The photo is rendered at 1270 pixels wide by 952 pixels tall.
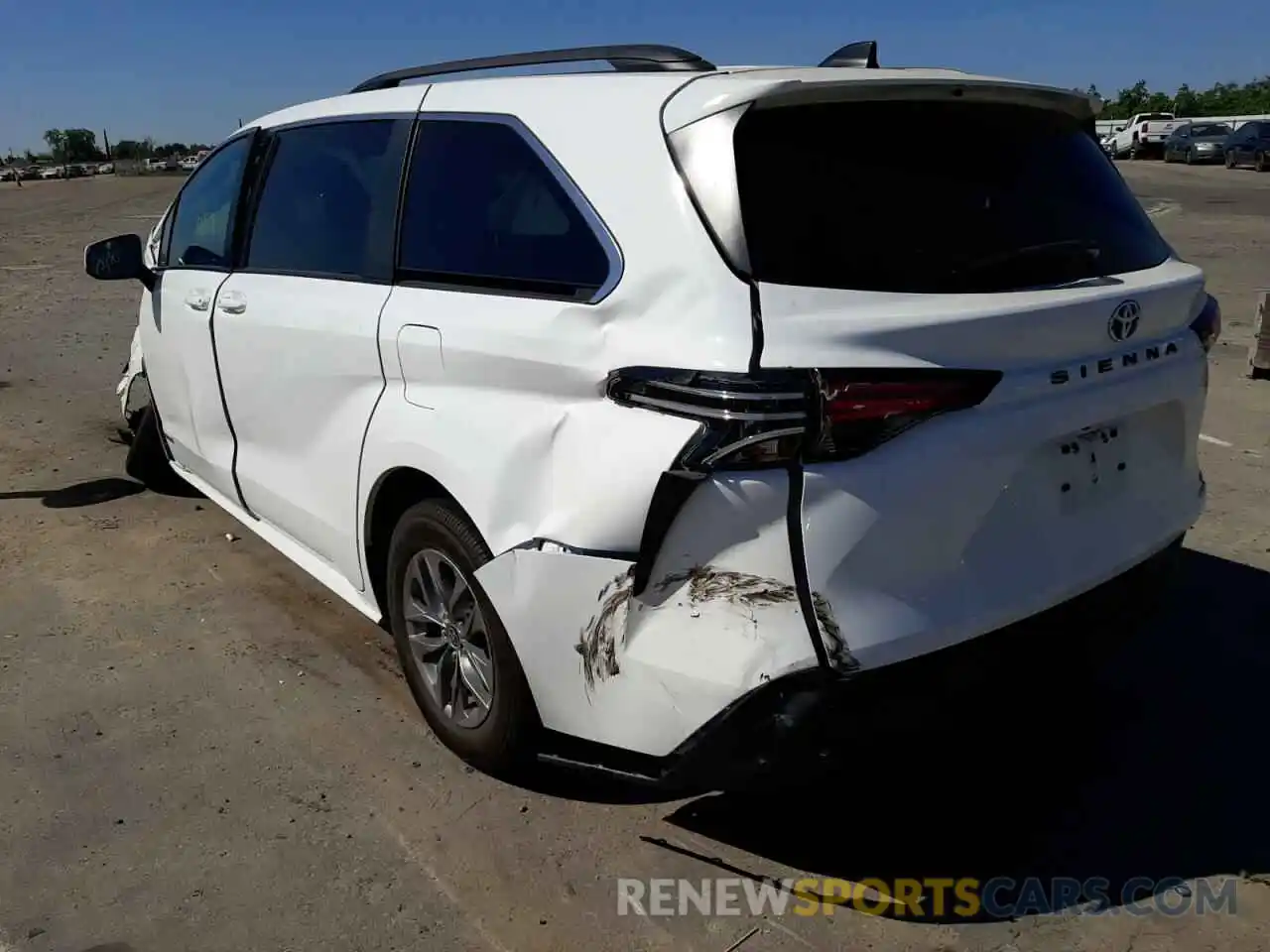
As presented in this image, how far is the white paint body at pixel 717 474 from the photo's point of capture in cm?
231

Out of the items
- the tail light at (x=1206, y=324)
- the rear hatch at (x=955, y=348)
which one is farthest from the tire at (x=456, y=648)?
the tail light at (x=1206, y=324)

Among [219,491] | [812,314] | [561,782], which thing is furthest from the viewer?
[219,491]

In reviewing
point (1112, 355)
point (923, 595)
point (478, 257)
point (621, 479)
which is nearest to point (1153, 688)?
point (1112, 355)

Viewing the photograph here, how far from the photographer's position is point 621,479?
244cm

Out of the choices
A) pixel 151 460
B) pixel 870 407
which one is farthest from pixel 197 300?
pixel 870 407

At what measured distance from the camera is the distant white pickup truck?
43.1m

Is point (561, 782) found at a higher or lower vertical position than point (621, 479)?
lower

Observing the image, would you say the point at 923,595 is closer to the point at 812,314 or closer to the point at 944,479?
the point at 944,479

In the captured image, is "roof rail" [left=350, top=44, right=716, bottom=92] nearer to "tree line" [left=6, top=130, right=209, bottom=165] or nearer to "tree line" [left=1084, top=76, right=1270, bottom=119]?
"tree line" [left=1084, top=76, right=1270, bottom=119]

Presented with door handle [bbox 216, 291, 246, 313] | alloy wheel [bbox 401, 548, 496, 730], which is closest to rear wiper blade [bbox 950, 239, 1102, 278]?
alloy wheel [bbox 401, 548, 496, 730]

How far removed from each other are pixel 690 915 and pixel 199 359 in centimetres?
313

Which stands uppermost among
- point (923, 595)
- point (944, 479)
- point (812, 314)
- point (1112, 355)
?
point (812, 314)

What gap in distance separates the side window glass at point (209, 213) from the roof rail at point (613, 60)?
119 cm

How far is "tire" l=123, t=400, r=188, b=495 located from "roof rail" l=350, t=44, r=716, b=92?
9.42 feet
